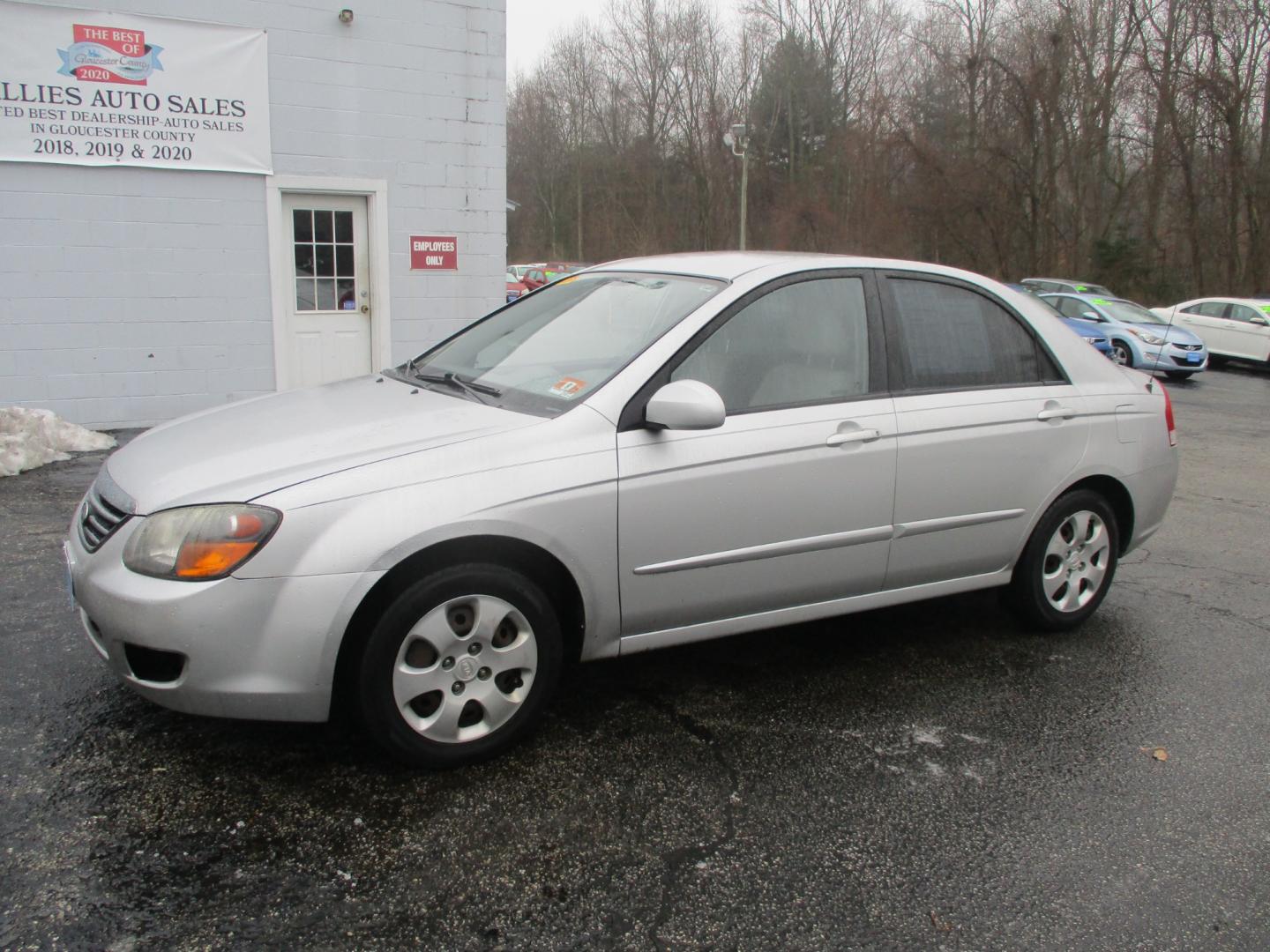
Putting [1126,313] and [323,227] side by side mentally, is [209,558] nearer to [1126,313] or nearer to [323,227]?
[323,227]

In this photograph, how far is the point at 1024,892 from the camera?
2582mm

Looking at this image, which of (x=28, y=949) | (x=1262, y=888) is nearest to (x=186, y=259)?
(x=28, y=949)

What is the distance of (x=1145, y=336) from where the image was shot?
17.5m

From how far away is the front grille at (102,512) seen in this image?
9.68 feet

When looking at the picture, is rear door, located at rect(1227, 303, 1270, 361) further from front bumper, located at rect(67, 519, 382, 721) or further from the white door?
front bumper, located at rect(67, 519, 382, 721)

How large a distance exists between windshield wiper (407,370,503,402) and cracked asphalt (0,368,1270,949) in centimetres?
113

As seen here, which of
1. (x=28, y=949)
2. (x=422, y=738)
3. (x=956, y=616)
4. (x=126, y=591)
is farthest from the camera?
(x=956, y=616)

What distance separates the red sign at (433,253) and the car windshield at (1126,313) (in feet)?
43.2

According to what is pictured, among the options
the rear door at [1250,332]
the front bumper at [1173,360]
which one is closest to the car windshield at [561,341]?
the front bumper at [1173,360]

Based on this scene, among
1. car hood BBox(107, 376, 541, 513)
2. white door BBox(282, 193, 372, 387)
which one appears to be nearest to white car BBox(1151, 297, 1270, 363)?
white door BBox(282, 193, 372, 387)

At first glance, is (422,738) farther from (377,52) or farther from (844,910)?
(377,52)

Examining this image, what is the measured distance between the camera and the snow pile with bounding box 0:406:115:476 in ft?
23.5

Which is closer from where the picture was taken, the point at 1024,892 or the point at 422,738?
the point at 1024,892

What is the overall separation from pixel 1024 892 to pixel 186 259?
8.71m
